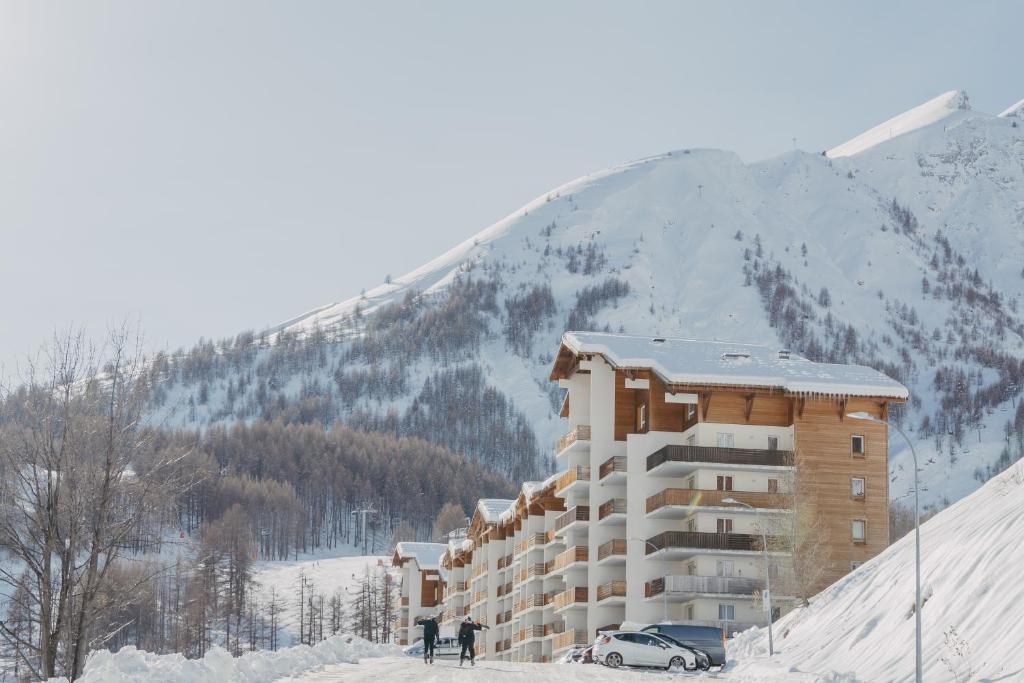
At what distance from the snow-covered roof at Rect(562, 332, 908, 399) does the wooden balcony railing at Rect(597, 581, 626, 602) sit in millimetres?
13690

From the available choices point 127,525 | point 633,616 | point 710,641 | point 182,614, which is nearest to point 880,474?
point 633,616

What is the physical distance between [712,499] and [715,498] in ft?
0.81

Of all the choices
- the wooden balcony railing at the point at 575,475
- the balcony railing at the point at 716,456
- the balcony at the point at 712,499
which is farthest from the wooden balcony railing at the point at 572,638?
the balcony railing at the point at 716,456

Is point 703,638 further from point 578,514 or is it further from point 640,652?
point 578,514

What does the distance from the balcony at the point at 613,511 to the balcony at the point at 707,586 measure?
6486mm

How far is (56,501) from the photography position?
130 feet

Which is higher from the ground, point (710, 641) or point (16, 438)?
point (16, 438)

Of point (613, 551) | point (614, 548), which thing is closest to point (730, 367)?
point (614, 548)

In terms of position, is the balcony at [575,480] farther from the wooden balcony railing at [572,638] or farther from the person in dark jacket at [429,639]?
the person in dark jacket at [429,639]

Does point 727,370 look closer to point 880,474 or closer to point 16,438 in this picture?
point 880,474

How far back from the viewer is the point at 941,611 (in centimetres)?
4066

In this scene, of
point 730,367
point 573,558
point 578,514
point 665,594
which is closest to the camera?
point 665,594

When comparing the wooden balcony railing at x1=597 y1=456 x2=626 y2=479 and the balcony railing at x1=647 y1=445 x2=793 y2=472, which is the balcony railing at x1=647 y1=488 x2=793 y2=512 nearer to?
the balcony railing at x1=647 y1=445 x2=793 y2=472

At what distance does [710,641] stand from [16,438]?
31714 mm
